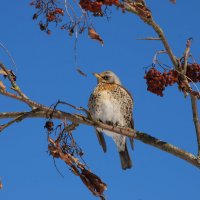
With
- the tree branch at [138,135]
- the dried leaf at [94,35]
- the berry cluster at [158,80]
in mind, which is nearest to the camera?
the dried leaf at [94,35]

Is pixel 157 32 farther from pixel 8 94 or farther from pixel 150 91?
pixel 8 94

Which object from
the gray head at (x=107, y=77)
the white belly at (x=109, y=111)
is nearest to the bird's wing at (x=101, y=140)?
the white belly at (x=109, y=111)

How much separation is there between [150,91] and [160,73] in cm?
22

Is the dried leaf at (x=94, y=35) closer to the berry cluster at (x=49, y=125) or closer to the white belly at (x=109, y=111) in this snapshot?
the berry cluster at (x=49, y=125)

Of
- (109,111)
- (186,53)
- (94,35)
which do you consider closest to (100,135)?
(109,111)

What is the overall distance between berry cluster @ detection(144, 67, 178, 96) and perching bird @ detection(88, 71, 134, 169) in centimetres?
337

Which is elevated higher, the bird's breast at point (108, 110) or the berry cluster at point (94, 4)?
the bird's breast at point (108, 110)

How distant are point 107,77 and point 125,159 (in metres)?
1.44

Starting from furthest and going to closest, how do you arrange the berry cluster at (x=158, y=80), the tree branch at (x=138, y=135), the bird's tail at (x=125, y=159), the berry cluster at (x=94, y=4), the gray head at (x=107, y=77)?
the gray head at (x=107, y=77) → the bird's tail at (x=125, y=159) → the tree branch at (x=138, y=135) → the berry cluster at (x=158, y=80) → the berry cluster at (x=94, y=4)

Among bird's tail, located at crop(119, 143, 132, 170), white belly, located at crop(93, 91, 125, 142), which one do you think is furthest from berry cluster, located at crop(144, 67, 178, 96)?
bird's tail, located at crop(119, 143, 132, 170)

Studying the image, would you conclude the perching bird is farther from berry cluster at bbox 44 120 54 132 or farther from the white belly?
berry cluster at bbox 44 120 54 132

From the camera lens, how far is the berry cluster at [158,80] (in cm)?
431

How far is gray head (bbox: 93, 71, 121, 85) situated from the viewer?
849 cm

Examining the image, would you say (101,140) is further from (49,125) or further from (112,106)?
(49,125)
